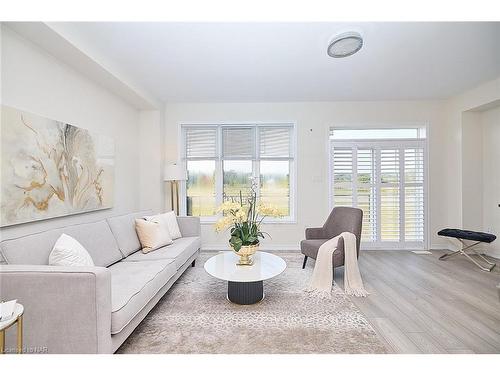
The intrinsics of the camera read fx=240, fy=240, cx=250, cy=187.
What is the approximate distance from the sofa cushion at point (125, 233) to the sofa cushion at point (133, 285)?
263 millimetres

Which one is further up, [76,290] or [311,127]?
[311,127]

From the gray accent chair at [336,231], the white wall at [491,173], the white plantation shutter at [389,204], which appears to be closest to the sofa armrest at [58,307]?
the gray accent chair at [336,231]

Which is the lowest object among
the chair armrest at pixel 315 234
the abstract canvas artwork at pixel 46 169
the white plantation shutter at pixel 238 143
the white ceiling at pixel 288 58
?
the chair armrest at pixel 315 234

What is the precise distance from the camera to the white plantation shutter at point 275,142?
446 centimetres

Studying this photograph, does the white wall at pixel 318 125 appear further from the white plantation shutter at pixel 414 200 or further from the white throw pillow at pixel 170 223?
the white throw pillow at pixel 170 223

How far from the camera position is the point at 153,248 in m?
2.86

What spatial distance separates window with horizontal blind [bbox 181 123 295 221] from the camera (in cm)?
445

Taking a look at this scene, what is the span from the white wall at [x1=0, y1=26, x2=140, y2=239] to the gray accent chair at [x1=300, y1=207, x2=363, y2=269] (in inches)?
108

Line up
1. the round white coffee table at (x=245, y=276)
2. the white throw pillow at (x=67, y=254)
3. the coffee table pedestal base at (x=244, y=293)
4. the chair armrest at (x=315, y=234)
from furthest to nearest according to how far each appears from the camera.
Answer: the chair armrest at (x=315, y=234) < the coffee table pedestal base at (x=244, y=293) < the round white coffee table at (x=245, y=276) < the white throw pillow at (x=67, y=254)

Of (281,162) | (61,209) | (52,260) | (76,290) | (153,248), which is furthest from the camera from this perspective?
(281,162)
